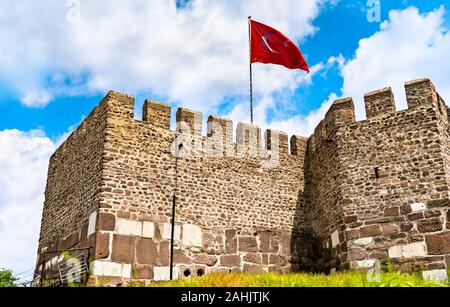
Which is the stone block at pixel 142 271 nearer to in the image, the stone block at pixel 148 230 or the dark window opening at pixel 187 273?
the stone block at pixel 148 230

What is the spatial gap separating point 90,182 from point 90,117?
6.66 ft

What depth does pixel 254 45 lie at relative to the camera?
16141 mm

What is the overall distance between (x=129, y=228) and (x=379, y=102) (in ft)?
22.8

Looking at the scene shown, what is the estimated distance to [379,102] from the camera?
1363 centimetres

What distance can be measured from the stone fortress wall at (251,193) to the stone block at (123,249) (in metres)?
0.02

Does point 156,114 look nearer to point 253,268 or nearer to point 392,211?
point 253,268

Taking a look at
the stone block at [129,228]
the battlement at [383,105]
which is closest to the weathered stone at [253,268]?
the stone block at [129,228]

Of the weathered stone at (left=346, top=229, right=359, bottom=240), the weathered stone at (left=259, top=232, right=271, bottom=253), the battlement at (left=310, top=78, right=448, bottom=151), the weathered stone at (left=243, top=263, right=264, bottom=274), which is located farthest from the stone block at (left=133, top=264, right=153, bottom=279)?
the battlement at (left=310, top=78, right=448, bottom=151)


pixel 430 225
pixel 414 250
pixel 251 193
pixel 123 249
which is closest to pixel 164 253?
pixel 123 249

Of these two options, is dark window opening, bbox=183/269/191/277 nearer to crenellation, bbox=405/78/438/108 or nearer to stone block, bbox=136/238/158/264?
stone block, bbox=136/238/158/264

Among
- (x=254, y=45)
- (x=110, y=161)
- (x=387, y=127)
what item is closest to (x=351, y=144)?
(x=387, y=127)

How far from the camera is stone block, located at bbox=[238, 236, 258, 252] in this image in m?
13.2

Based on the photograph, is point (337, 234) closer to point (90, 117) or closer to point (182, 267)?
point (182, 267)

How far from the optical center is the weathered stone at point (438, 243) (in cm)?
1152
